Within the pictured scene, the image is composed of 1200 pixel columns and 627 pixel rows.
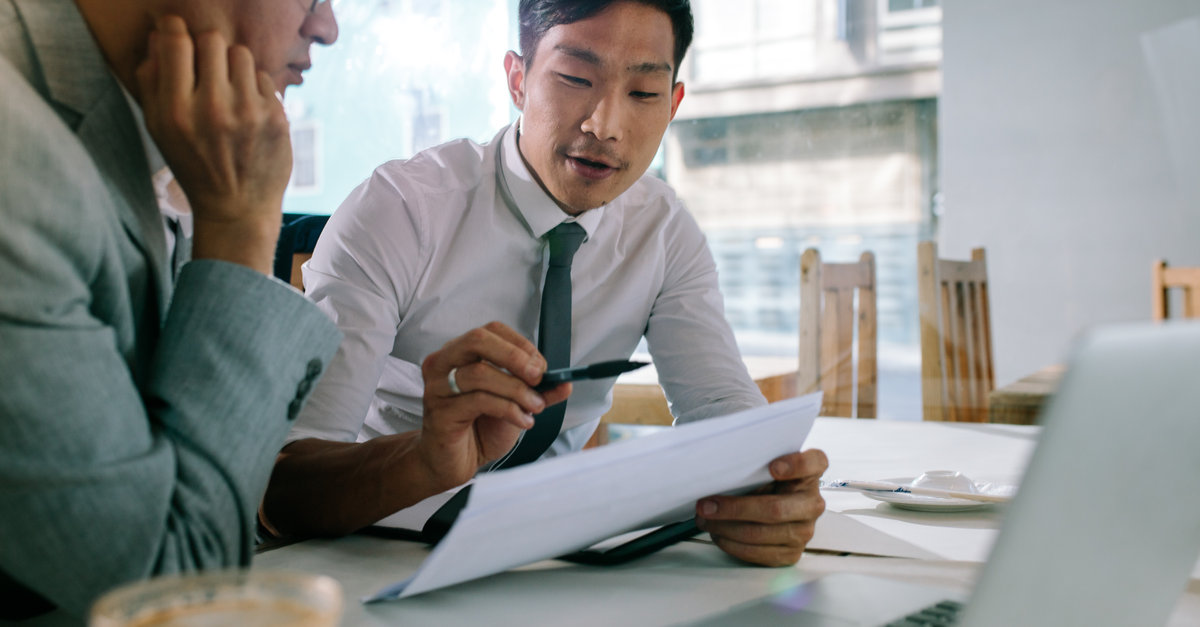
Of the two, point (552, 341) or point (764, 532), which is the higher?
point (552, 341)

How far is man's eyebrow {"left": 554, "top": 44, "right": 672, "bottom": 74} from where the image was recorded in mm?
1291

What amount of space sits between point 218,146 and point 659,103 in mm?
824

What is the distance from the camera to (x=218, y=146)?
0.64m

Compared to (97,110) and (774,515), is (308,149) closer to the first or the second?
(97,110)

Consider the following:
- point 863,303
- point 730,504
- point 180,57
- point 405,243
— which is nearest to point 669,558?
point 730,504

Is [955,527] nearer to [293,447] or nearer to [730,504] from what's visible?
[730,504]

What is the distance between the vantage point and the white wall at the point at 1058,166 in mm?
3111

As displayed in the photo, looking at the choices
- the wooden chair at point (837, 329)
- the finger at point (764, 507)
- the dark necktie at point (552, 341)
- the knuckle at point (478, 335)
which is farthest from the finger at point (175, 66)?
the wooden chair at point (837, 329)

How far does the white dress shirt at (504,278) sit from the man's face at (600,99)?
85 millimetres

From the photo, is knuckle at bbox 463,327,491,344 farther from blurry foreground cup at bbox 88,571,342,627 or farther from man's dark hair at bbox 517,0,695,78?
man's dark hair at bbox 517,0,695,78

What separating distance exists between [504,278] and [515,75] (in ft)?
1.16

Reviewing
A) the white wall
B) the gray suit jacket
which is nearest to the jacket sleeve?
the gray suit jacket

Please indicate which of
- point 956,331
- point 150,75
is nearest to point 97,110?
point 150,75

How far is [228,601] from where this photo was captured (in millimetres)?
345
